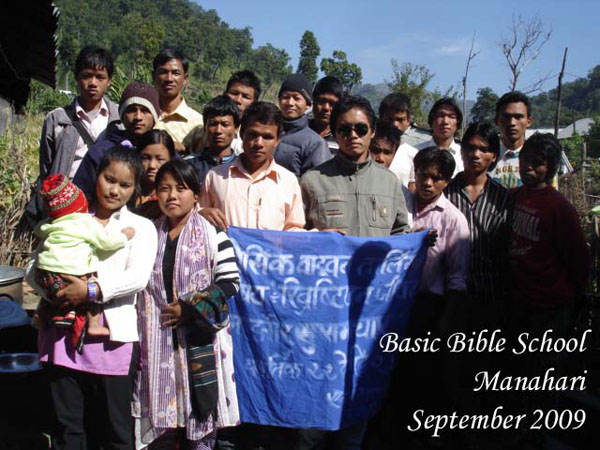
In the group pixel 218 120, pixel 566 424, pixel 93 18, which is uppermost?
pixel 93 18

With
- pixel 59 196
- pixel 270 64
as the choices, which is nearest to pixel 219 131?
pixel 59 196

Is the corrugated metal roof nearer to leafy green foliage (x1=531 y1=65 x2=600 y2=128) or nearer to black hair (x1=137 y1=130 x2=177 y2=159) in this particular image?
black hair (x1=137 y1=130 x2=177 y2=159)

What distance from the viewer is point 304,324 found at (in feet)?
11.2

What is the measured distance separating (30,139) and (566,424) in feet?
31.0

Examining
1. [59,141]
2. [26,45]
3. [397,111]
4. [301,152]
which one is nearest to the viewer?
[301,152]

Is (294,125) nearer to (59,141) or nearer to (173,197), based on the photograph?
(173,197)

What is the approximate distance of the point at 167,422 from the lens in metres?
2.95

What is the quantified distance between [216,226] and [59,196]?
875 mm

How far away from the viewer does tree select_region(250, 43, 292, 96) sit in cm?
11281

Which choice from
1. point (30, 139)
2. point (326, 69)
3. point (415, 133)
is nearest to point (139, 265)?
point (415, 133)

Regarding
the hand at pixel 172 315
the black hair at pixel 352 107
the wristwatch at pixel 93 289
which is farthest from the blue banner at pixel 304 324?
the wristwatch at pixel 93 289

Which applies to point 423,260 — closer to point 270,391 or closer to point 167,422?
point 270,391

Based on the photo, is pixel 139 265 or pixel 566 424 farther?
pixel 566 424

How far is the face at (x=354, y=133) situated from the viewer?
353 cm
